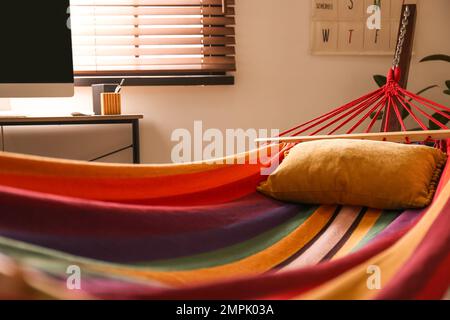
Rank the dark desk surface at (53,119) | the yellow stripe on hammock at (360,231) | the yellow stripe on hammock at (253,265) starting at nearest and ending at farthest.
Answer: the yellow stripe on hammock at (253,265)
the yellow stripe on hammock at (360,231)
the dark desk surface at (53,119)

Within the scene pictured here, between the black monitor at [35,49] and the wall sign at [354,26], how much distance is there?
1.10 meters

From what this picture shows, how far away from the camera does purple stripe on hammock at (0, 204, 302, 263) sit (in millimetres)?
994

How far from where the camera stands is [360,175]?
4.41 feet

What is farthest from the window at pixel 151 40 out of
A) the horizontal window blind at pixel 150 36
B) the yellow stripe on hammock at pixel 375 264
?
the yellow stripe on hammock at pixel 375 264

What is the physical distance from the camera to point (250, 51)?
2408 millimetres

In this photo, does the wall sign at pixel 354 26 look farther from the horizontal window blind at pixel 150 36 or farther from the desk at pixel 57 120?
the desk at pixel 57 120

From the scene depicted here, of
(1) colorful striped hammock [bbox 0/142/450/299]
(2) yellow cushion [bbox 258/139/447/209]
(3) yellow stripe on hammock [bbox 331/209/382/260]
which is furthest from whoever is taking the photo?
(2) yellow cushion [bbox 258/139/447/209]

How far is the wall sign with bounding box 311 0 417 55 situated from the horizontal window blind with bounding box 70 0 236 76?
0.40 m

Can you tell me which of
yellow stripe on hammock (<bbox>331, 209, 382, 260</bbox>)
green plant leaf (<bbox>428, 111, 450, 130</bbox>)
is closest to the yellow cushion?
yellow stripe on hammock (<bbox>331, 209, 382, 260</bbox>)

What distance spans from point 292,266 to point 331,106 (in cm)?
153

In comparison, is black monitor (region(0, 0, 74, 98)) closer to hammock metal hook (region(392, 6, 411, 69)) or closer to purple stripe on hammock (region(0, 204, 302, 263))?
purple stripe on hammock (region(0, 204, 302, 263))

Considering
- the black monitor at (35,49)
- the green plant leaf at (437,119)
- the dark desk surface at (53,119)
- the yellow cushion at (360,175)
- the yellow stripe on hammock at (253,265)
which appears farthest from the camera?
the green plant leaf at (437,119)

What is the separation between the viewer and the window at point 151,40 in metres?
2.32
